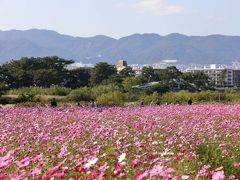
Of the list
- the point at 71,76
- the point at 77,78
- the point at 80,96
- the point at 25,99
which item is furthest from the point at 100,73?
the point at 25,99

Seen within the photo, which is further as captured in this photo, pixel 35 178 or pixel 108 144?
pixel 108 144

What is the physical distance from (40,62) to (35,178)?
7038 cm

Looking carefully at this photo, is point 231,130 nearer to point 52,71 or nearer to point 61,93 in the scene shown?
point 61,93

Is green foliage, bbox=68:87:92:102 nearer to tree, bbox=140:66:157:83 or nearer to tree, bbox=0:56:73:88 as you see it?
tree, bbox=0:56:73:88

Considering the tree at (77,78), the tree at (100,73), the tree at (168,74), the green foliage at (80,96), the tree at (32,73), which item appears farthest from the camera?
the tree at (168,74)

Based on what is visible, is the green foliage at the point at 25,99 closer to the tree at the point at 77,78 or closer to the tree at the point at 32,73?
the tree at the point at 32,73

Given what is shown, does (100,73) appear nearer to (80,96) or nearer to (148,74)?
(148,74)

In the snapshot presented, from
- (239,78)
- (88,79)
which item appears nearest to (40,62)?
(88,79)

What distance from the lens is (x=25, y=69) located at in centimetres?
6950

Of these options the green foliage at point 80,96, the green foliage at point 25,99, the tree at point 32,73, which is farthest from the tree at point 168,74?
the green foliage at point 25,99

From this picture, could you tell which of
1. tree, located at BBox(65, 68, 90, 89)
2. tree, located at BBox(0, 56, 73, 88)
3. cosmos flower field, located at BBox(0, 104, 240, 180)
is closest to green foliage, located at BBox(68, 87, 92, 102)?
cosmos flower field, located at BBox(0, 104, 240, 180)

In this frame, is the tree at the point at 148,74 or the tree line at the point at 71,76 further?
the tree at the point at 148,74

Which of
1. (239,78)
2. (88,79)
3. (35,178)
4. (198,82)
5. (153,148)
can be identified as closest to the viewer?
(35,178)

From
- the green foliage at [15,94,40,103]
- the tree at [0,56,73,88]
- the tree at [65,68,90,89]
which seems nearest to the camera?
the green foliage at [15,94,40,103]
